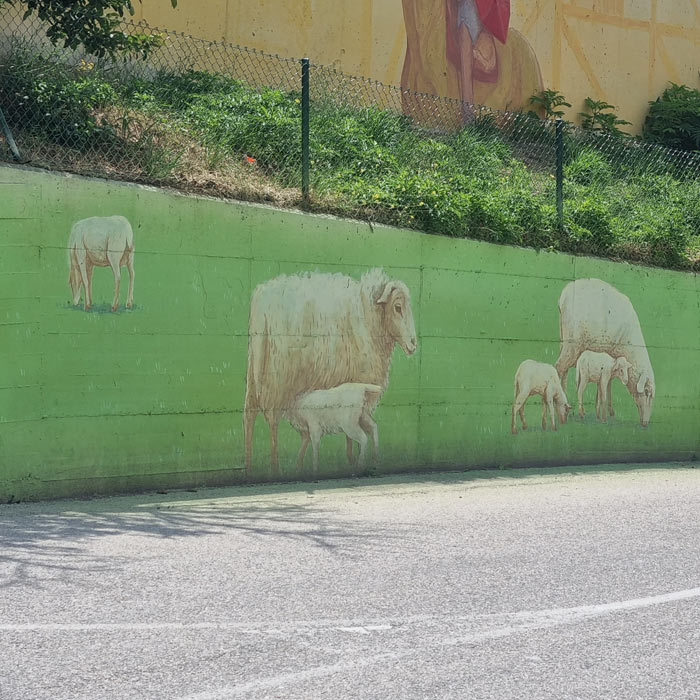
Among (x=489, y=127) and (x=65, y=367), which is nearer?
(x=65, y=367)

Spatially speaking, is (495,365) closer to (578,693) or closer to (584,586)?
(584,586)

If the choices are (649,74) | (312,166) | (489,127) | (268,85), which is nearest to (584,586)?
(312,166)

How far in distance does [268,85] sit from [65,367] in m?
7.04

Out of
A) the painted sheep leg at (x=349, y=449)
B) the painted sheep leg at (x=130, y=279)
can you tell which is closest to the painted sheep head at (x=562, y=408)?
the painted sheep leg at (x=349, y=449)

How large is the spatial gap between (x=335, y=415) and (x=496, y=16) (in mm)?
10280

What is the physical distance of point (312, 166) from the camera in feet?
39.3

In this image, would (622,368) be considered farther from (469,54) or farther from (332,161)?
(469,54)

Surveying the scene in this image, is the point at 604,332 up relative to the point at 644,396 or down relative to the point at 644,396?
up

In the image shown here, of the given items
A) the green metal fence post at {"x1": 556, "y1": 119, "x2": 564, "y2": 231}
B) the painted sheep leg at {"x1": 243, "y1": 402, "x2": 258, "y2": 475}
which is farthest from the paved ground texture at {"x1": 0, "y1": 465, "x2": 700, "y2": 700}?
the green metal fence post at {"x1": 556, "y1": 119, "x2": 564, "y2": 231}

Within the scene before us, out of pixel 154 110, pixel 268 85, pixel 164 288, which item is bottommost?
pixel 164 288

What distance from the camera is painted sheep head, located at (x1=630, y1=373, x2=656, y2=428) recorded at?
13664 mm

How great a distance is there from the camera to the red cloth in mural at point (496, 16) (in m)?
18.5

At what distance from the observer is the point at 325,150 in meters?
12.5

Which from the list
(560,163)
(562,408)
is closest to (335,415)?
(562,408)
